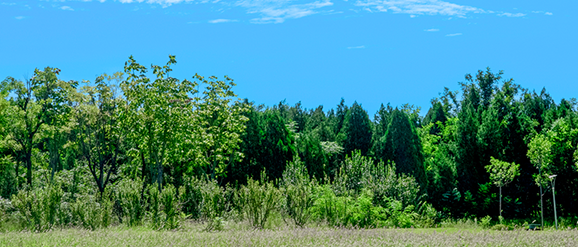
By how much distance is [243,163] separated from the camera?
61.6 ft

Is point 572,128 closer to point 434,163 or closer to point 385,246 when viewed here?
point 434,163

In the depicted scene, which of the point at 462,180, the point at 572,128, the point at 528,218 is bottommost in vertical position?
the point at 528,218

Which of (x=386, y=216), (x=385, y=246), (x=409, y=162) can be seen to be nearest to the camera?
(x=385, y=246)

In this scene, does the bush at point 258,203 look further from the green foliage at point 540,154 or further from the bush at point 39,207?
the green foliage at point 540,154

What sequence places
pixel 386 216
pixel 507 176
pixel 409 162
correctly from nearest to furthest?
pixel 386 216 < pixel 507 176 < pixel 409 162

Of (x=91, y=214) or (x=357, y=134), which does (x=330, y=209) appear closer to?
(x=91, y=214)

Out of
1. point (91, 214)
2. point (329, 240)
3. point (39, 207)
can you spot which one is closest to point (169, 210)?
point (91, 214)

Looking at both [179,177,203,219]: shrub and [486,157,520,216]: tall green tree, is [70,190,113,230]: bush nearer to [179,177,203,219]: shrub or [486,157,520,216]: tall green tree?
[179,177,203,219]: shrub

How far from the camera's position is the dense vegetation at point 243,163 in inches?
469

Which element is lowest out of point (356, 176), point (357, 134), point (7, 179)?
point (356, 176)

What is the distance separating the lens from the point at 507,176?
17312mm

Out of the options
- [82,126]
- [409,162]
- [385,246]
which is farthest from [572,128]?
[82,126]

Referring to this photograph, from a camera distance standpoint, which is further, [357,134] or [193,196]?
[357,134]

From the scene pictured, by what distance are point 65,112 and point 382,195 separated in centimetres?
1421
